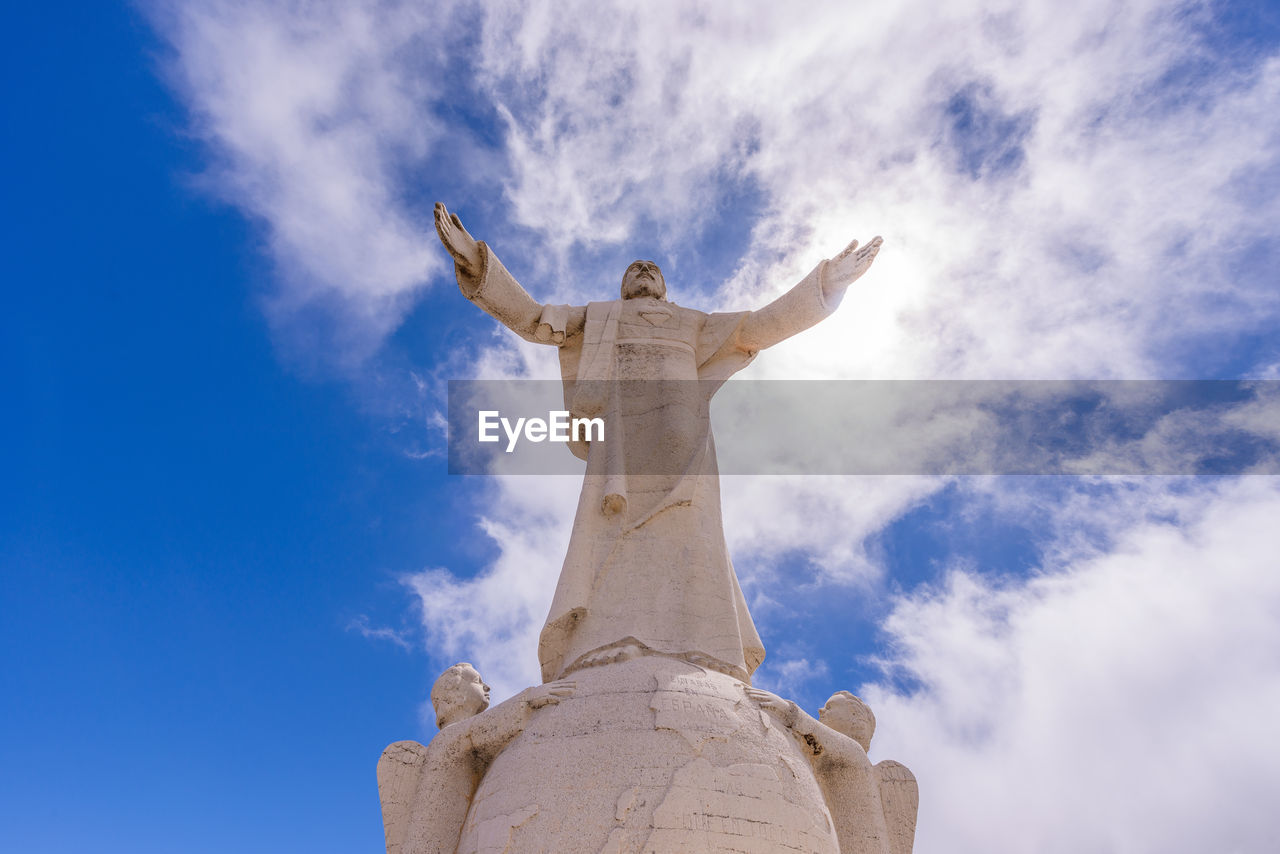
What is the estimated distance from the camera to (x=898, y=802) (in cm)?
672

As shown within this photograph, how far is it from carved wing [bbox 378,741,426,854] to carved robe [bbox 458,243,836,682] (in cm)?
115

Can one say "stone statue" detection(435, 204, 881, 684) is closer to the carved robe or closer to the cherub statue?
the carved robe

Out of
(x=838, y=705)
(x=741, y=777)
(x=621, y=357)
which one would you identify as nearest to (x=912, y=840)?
(x=838, y=705)

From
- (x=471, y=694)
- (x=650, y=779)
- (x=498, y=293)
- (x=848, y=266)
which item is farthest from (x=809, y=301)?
(x=650, y=779)

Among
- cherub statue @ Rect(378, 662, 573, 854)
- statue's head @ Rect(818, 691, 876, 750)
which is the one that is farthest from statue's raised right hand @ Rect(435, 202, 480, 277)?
statue's head @ Rect(818, 691, 876, 750)

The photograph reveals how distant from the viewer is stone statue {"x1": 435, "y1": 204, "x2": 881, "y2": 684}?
23.2ft

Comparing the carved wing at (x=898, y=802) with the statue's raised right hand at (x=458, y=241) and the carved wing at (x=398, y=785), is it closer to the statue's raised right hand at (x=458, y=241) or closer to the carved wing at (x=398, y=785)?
the carved wing at (x=398, y=785)

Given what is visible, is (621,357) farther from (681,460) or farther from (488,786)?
(488,786)

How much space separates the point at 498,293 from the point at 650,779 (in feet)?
14.9

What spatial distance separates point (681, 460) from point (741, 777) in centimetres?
286

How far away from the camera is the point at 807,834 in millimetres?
5758

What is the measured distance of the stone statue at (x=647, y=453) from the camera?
709 centimetres

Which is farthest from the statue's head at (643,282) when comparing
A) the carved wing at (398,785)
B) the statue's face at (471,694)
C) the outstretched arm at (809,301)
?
the carved wing at (398,785)

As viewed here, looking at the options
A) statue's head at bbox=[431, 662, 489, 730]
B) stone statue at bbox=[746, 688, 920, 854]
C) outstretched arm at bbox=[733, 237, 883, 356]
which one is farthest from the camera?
outstretched arm at bbox=[733, 237, 883, 356]
